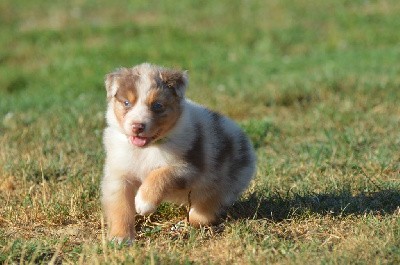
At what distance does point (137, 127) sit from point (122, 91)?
0.32 m

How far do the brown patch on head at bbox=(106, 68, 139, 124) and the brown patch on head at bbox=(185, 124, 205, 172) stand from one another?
55 centimetres

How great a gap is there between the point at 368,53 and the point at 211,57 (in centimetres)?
298

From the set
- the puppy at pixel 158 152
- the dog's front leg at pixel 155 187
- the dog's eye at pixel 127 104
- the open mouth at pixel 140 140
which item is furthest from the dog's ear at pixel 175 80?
the dog's front leg at pixel 155 187

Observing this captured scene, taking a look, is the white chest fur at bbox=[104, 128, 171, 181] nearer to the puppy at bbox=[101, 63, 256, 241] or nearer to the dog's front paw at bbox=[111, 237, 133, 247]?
the puppy at bbox=[101, 63, 256, 241]

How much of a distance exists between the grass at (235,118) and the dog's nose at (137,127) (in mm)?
804

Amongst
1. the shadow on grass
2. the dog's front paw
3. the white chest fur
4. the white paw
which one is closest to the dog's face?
the white chest fur

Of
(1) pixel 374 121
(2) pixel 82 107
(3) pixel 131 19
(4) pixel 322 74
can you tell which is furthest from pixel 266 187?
(3) pixel 131 19

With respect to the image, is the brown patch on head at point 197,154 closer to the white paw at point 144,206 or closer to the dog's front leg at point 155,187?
the dog's front leg at point 155,187

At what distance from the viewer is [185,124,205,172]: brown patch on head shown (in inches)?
224

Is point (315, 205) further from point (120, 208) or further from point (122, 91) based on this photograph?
point (122, 91)

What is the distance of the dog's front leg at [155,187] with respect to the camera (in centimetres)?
543

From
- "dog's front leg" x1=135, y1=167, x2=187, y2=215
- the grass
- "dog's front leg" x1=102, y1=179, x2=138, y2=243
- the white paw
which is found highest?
"dog's front leg" x1=135, y1=167, x2=187, y2=215

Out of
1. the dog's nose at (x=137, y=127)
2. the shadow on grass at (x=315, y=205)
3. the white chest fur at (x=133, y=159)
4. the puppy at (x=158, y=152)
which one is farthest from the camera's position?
the shadow on grass at (x=315, y=205)

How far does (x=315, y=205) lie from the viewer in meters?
6.39
